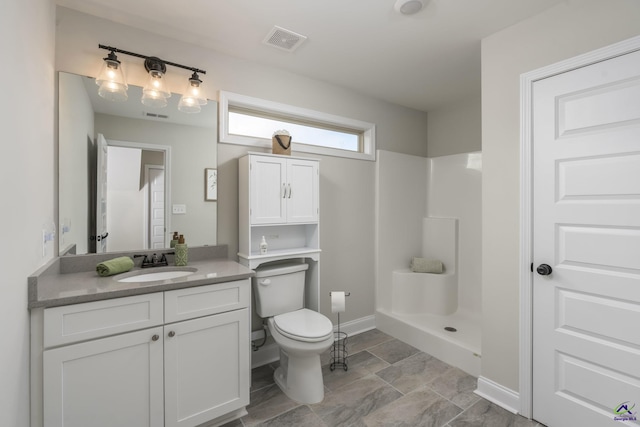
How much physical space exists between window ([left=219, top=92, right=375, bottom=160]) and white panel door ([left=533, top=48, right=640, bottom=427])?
5.28 feet

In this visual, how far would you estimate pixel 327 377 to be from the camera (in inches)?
90.6

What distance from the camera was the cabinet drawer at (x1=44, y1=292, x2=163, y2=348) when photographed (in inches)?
51.0

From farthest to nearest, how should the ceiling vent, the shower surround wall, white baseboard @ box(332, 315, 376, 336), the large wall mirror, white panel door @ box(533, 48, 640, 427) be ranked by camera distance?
the shower surround wall → white baseboard @ box(332, 315, 376, 336) → the ceiling vent → the large wall mirror → white panel door @ box(533, 48, 640, 427)

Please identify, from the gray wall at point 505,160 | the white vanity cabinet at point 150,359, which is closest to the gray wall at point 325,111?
the white vanity cabinet at point 150,359

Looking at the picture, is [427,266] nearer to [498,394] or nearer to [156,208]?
[498,394]

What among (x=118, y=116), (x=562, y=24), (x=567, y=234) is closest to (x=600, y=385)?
(x=567, y=234)

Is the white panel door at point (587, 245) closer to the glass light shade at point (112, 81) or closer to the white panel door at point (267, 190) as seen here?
the white panel door at point (267, 190)

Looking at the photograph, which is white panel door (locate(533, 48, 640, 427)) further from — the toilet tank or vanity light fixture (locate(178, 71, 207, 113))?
vanity light fixture (locate(178, 71, 207, 113))

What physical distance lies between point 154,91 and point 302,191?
126 cm

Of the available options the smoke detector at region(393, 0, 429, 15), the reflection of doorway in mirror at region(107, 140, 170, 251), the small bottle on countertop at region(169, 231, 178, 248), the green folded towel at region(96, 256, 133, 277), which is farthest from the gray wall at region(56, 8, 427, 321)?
the smoke detector at region(393, 0, 429, 15)

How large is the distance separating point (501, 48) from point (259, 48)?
1.71 m

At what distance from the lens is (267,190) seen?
2283mm

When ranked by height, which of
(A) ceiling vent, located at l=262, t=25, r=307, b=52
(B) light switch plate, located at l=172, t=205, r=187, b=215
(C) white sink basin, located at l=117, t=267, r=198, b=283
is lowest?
(C) white sink basin, located at l=117, t=267, r=198, b=283

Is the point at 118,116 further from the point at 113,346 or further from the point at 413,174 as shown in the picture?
the point at 413,174
